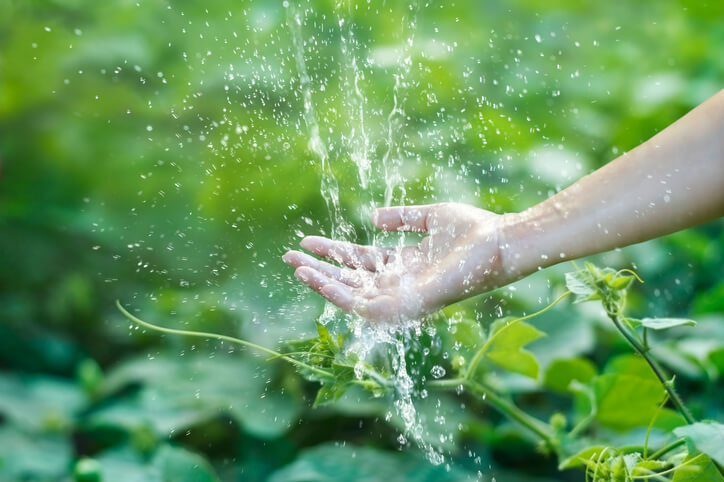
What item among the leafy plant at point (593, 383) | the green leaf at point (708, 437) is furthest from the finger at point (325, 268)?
the green leaf at point (708, 437)

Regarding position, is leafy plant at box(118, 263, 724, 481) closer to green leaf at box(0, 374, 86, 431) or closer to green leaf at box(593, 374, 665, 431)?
green leaf at box(593, 374, 665, 431)

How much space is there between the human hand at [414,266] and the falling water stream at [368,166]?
0.04 m

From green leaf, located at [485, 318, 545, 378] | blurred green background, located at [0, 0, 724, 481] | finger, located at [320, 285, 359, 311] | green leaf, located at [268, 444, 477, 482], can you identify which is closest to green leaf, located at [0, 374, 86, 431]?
blurred green background, located at [0, 0, 724, 481]

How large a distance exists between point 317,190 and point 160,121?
0.72m

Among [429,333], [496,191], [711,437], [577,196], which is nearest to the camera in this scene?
[711,437]

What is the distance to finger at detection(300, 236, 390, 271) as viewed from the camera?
95 centimetres

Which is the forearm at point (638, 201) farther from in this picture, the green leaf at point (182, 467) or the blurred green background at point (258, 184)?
the green leaf at point (182, 467)

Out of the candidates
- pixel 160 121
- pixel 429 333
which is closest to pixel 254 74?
pixel 160 121

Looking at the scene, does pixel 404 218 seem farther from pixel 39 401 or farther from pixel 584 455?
pixel 39 401

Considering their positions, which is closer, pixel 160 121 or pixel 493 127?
pixel 493 127

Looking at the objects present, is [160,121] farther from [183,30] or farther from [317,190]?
[317,190]

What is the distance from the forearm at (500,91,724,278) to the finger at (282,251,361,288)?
0.69 feet

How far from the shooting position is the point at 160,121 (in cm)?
197

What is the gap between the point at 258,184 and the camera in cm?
151
